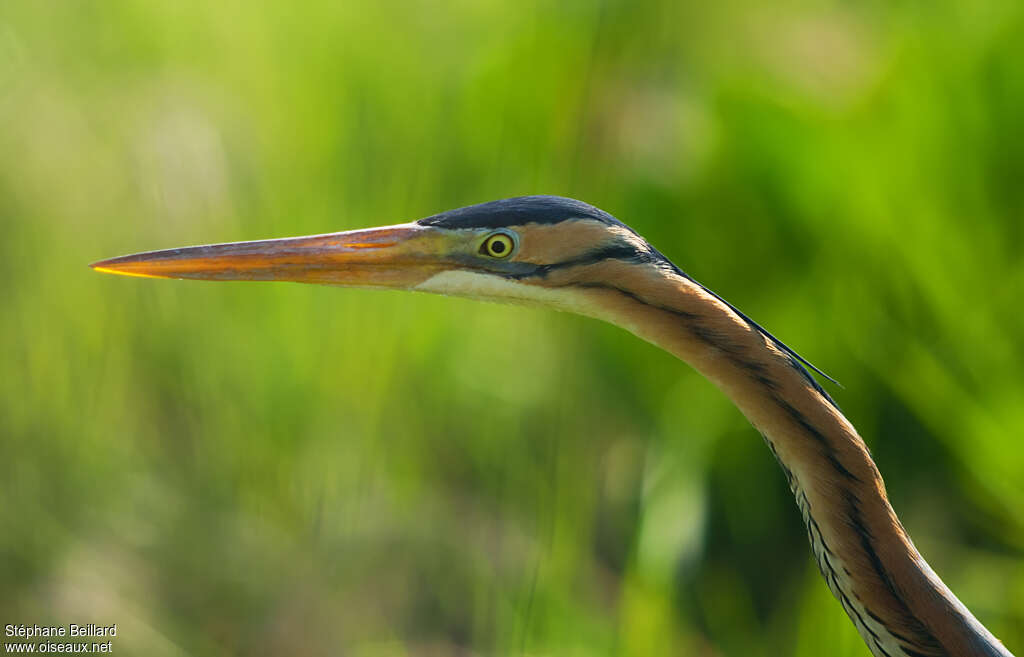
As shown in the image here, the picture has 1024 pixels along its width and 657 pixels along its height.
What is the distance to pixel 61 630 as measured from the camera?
2.06 metres

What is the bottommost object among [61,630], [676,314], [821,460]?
[61,630]

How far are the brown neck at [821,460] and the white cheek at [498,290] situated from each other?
66 millimetres

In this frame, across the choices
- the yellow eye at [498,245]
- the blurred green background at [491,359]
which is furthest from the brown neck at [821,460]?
the blurred green background at [491,359]

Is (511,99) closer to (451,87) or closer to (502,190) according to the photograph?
(451,87)

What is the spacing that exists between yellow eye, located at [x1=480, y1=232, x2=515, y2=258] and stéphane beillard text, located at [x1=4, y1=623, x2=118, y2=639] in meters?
1.35

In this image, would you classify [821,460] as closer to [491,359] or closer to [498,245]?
[498,245]

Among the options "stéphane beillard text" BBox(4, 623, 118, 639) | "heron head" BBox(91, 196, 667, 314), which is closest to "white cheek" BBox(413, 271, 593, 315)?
"heron head" BBox(91, 196, 667, 314)

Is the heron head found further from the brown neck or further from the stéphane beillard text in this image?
the stéphane beillard text

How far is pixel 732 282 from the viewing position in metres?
2.49

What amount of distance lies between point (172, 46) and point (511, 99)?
1.00 m

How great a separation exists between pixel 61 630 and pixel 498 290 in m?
1.41

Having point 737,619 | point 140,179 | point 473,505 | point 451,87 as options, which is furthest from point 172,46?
point 737,619

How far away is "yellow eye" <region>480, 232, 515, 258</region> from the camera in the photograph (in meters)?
1.16

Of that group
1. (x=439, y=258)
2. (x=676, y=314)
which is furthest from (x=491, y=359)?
(x=676, y=314)
